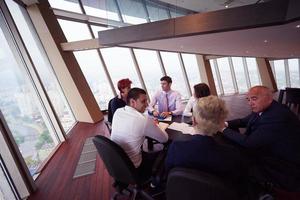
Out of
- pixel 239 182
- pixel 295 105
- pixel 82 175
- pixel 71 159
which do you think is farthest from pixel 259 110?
pixel 71 159

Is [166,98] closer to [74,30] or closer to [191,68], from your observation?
[74,30]

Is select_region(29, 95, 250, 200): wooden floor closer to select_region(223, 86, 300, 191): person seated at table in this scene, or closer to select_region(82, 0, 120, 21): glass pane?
select_region(223, 86, 300, 191): person seated at table

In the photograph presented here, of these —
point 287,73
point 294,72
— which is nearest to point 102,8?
point 287,73

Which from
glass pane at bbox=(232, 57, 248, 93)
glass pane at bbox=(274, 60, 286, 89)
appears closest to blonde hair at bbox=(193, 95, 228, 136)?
glass pane at bbox=(232, 57, 248, 93)

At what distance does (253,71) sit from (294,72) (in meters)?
2.87

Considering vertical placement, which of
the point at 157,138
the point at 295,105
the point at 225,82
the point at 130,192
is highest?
the point at 157,138

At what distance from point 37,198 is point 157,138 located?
2.00m

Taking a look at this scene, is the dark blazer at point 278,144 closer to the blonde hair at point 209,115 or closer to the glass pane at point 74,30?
the blonde hair at point 209,115

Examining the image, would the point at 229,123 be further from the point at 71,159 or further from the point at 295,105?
the point at 71,159

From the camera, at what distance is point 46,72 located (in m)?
5.58

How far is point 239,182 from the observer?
1.19 m

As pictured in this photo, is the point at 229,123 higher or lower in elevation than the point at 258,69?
higher

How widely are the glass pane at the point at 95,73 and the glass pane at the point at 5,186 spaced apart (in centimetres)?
489

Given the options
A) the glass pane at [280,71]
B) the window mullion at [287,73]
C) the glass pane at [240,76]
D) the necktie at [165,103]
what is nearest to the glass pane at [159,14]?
the necktie at [165,103]
